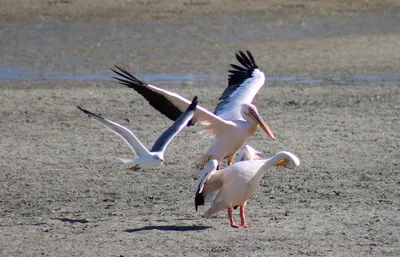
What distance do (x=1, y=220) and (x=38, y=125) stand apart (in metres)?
4.64

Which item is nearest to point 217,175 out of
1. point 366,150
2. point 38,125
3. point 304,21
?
point 366,150

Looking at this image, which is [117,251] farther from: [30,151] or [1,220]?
[30,151]

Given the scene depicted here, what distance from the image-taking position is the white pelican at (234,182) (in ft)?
27.8

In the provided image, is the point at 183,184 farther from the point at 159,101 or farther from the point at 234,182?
the point at 234,182

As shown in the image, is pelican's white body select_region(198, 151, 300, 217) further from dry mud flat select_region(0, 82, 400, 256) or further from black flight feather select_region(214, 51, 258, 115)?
black flight feather select_region(214, 51, 258, 115)

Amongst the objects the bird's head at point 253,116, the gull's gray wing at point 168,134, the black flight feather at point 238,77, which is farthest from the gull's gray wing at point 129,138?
the black flight feather at point 238,77

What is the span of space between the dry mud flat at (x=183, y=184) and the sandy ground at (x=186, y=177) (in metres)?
0.02

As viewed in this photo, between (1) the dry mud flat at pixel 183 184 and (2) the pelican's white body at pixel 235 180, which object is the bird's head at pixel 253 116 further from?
(2) the pelican's white body at pixel 235 180

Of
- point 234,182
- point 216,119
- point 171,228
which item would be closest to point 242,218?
point 234,182

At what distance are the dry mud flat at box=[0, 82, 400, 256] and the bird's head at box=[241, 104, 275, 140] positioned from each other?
2.06 feet

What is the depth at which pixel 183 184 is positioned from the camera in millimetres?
10273

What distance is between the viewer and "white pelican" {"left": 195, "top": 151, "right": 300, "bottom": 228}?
848 cm

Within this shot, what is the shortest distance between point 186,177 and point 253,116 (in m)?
1.16

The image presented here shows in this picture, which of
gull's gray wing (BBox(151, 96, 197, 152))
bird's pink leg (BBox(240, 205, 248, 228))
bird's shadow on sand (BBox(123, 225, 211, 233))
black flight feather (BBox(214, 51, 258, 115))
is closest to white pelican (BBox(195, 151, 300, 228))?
bird's pink leg (BBox(240, 205, 248, 228))
